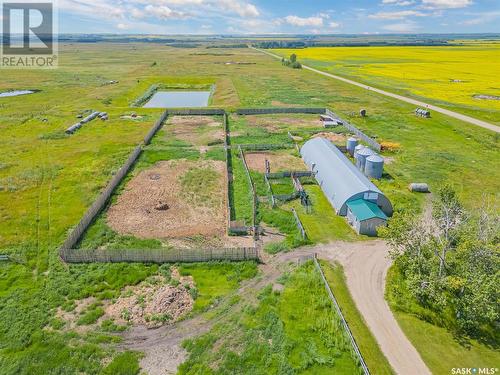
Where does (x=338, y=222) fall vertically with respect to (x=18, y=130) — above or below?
below

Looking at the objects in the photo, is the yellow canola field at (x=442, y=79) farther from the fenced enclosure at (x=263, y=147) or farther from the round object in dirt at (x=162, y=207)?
the round object in dirt at (x=162, y=207)

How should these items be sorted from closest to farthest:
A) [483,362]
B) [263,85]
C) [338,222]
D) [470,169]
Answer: [483,362]
[338,222]
[470,169]
[263,85]

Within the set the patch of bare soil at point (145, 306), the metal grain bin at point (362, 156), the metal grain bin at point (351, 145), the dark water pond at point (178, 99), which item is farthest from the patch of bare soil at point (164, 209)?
the dark water pond at point (178, 99)

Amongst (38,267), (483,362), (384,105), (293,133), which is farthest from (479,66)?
(38,267)

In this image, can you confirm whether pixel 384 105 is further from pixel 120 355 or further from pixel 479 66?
pixel 479 66

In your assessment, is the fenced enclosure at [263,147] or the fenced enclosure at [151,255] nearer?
the fenced enclosure at [151,255]

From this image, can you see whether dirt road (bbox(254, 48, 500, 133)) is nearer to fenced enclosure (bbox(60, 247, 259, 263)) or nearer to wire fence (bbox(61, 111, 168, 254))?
fenced enclosure (bbox(60, 247, 259, 263))

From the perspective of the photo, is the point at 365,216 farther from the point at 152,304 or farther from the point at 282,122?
the point at 282,122
